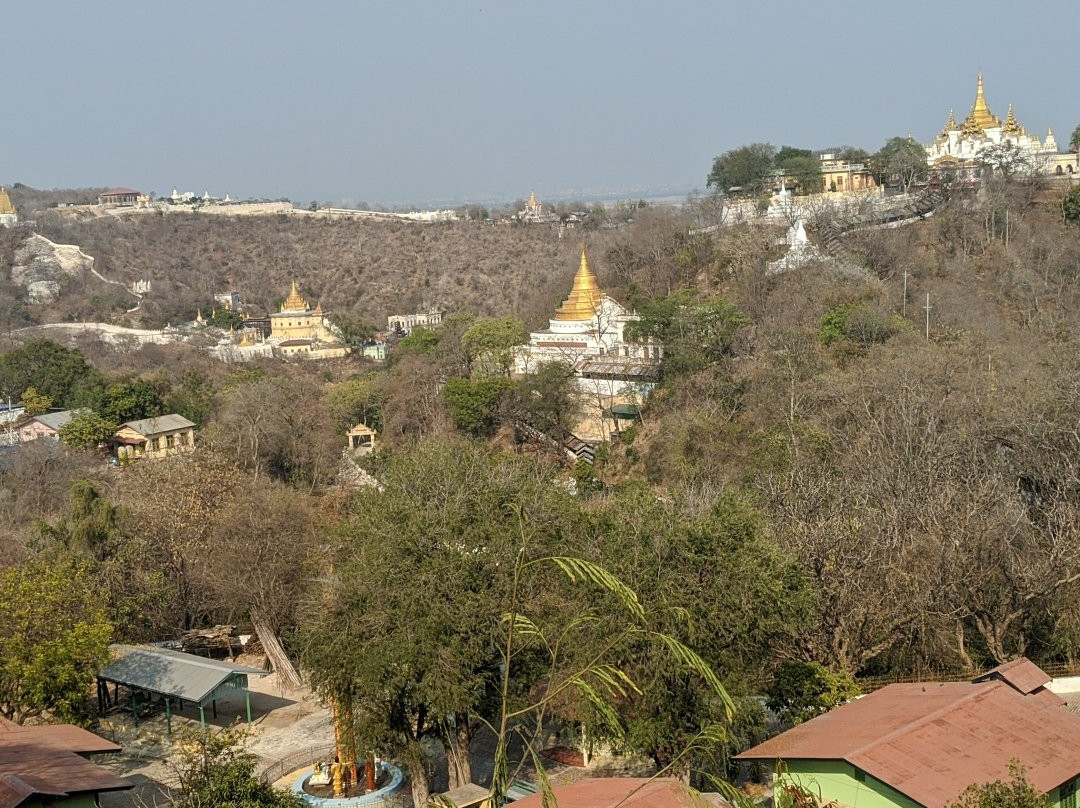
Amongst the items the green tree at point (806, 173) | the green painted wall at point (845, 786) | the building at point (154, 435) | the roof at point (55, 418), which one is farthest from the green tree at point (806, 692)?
the green tree at point (806, 173)

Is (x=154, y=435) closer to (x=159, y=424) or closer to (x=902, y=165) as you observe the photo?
(x=159, y=424)

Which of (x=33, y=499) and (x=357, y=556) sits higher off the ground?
(x=357, y=556)

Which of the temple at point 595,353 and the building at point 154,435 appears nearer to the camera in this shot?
the temple at point 595,353

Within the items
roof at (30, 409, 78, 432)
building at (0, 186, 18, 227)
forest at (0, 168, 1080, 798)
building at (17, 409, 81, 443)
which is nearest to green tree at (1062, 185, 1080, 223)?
forest at (0, 168, 1080, 798)

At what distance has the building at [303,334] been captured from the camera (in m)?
68.6

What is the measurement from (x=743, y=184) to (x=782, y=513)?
124 feet

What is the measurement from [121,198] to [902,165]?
86.1 m

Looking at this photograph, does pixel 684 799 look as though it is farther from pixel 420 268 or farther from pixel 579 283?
pixel 420 268

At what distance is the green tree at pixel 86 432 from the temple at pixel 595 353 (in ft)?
45.6

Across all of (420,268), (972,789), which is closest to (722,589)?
(972,789)

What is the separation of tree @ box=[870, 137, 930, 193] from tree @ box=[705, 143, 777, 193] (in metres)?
4.65

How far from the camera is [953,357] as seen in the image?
97.1 ft

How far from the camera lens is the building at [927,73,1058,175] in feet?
185

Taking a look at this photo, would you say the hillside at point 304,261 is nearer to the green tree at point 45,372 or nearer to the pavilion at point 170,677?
the green tree at point 45,372
